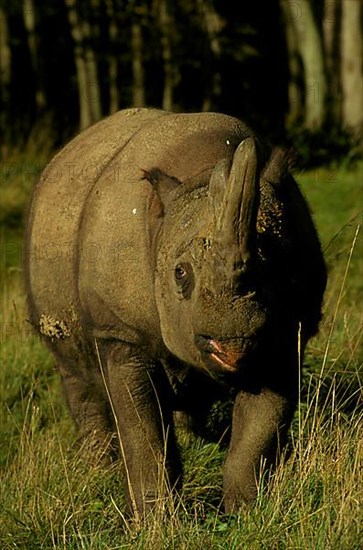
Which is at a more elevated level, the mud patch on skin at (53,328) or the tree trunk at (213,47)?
the mud patch on skin at (53,328)

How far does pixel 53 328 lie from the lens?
7.04m

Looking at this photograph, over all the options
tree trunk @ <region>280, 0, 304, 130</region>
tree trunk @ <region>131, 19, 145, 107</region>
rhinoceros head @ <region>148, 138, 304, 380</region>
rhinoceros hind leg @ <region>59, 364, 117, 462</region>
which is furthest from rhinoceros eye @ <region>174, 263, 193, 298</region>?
tree trunk @ <region>280, 0, 304, 130</region>

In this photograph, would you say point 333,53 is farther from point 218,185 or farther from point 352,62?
point 218,185

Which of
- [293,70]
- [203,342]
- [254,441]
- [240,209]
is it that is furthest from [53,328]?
[293,70]

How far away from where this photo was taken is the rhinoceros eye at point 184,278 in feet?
17.8

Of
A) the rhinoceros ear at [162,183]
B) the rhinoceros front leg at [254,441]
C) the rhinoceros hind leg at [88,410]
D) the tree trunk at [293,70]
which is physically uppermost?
the rhinoceros ear at [162,183]

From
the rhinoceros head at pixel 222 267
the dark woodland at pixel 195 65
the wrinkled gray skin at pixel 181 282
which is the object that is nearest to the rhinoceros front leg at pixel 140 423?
the wrinkled gray skin at pixel 181 282

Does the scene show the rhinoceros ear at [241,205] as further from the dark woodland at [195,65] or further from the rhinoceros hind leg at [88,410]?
the dark woodland at [195,65]

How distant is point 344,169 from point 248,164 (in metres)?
13.0

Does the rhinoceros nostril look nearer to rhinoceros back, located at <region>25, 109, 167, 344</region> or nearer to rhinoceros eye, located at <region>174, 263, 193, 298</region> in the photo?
rhinoceros eye, located at <region>174, 263, 193, 298</region>

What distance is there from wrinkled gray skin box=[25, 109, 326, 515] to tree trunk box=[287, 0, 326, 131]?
1581 centimetres

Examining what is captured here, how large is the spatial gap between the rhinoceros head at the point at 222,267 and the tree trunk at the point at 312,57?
664 inches

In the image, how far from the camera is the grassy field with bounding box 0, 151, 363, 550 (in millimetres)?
5348

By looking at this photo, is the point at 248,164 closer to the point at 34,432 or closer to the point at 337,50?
the point at 34,432
